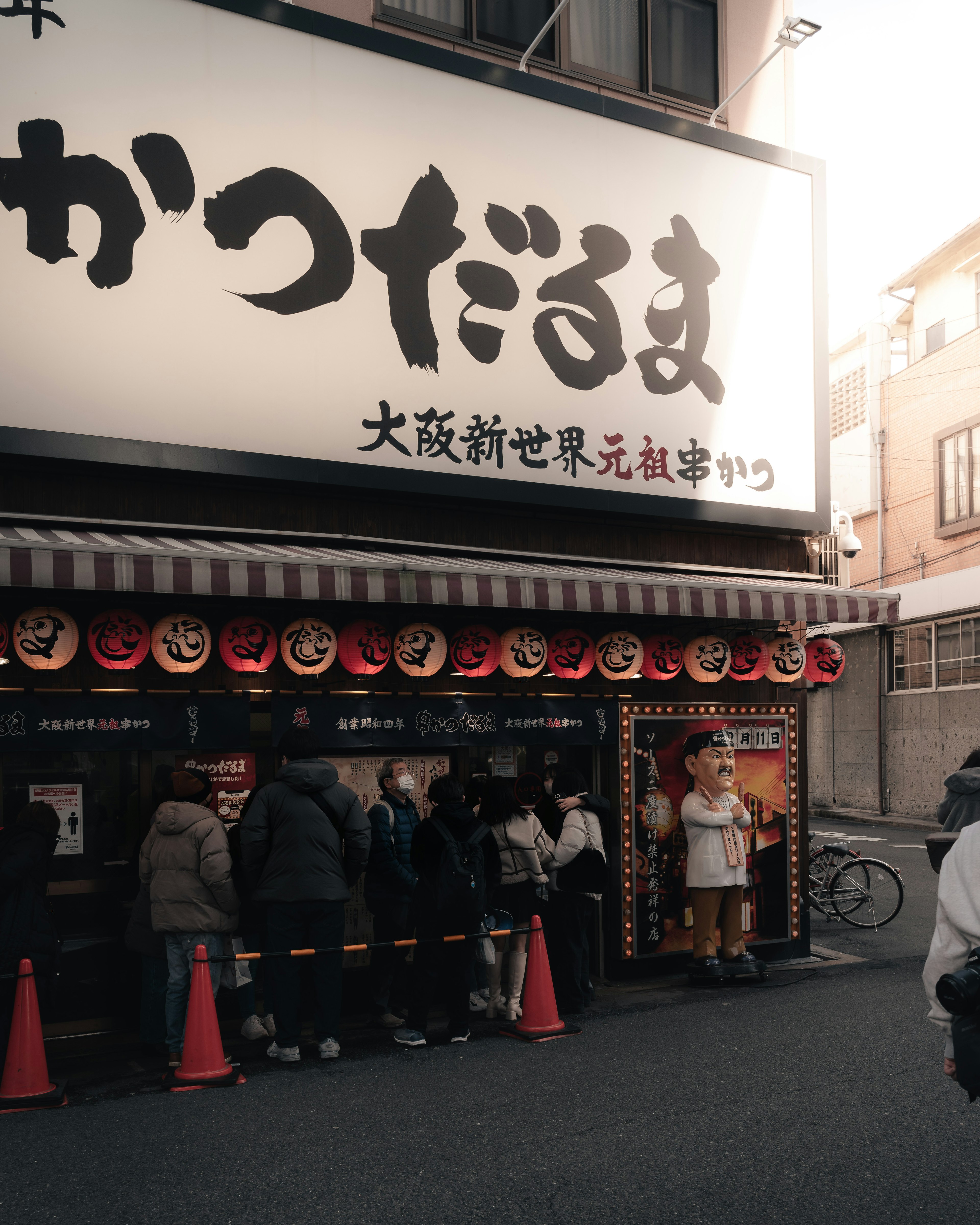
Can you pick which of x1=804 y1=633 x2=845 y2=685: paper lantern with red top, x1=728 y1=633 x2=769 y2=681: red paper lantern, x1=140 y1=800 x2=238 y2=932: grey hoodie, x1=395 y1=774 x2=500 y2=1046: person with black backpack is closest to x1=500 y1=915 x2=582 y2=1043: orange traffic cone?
x1=395 y1=774 x2=500 y2=1046: person with black backpack

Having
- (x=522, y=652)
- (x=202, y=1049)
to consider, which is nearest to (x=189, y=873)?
(x=202, y=1049)

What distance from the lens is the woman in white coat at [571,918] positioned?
8.61 meters

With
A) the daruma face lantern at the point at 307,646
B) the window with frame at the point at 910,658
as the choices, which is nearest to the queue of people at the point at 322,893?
the daruma face lantern at the point at 307,646

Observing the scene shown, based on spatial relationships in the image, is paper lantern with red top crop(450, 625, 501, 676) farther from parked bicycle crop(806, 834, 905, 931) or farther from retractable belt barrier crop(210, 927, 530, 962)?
parked bicycle crop(806, 834, 905, 931)

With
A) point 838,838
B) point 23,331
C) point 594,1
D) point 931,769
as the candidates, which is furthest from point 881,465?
point 23,331

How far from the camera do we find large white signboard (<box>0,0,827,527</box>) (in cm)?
814

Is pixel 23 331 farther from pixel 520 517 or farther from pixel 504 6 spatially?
pixel 504 6

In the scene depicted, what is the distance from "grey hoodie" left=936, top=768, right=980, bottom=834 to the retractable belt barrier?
376cm

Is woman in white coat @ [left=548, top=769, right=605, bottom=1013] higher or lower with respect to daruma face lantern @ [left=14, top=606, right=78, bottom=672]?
lower

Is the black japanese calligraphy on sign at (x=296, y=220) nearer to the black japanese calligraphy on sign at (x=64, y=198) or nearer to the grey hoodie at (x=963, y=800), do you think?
the black japanese calligraphy on sign at (x=64, y=198)

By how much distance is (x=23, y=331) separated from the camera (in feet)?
25.9

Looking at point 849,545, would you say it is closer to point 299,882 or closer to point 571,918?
point 571,918

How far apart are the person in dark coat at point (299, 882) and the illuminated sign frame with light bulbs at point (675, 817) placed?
3.31 meters

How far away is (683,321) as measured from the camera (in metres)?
11.0
